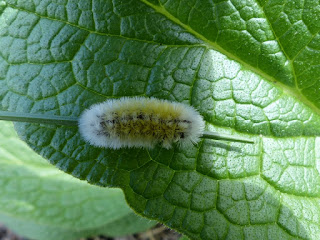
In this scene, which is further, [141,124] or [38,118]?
[141,124]

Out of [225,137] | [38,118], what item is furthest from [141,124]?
[38,118]

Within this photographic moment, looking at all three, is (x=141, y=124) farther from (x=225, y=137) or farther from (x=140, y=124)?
(x=225, y=137)

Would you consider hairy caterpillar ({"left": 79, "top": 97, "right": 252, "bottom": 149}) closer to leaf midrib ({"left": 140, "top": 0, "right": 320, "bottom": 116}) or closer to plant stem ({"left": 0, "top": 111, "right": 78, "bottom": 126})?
plant stem ({"left": 0, "top": 111, "right": 78, "bottom": 126})

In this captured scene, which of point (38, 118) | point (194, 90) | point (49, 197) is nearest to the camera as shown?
point (38, 118)

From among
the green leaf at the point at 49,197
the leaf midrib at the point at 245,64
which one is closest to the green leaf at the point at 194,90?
the leaf midrib at the point at 245,64

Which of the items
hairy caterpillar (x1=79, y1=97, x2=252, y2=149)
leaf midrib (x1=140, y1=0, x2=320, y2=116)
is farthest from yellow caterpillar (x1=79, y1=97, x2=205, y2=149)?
leaf midrib (x1=140, y1=0, x2=320, y2=116)

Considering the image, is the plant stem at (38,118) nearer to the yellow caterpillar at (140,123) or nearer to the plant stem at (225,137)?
the yellow caterpillar at (140,123)

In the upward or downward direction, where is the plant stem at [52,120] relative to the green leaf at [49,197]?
upward
